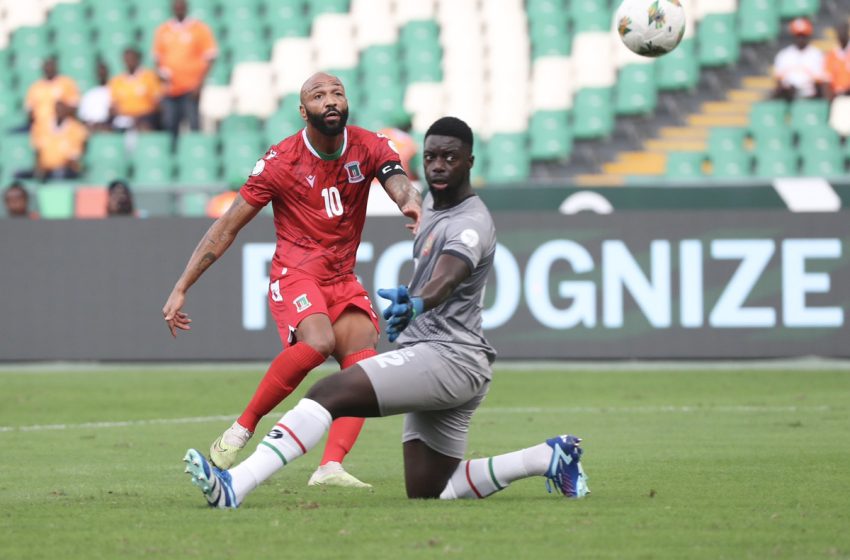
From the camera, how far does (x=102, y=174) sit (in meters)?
19.8

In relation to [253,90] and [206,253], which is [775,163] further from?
[206,253]

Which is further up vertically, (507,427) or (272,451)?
(272,451)

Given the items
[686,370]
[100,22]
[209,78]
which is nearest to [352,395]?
[686,370]

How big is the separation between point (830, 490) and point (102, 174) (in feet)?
45.8

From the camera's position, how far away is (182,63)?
20.3m

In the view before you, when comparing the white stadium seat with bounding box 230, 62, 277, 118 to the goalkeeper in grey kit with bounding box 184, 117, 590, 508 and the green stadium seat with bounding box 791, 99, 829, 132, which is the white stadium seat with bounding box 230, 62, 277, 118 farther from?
the goalkeeper in grey kit with bounding box 184, 117, 590, 508

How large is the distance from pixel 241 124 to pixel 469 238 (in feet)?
49.2

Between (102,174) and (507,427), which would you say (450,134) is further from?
(102,174)

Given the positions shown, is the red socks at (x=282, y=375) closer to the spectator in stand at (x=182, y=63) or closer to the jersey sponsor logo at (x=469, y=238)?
the jersey sponsor logo at (x=469, y=238)

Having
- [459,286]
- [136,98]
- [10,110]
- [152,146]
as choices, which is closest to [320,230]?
[459,286]

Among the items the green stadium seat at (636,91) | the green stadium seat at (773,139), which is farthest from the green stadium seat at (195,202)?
the green stadium seat at (773,139)

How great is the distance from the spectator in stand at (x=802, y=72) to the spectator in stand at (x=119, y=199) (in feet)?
26.9

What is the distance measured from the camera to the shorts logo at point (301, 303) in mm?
8047

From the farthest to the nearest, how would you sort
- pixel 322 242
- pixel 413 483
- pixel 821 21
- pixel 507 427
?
pixel 821 21 < pixel 507 427 < pixel 322 242 < pixel 413 483
